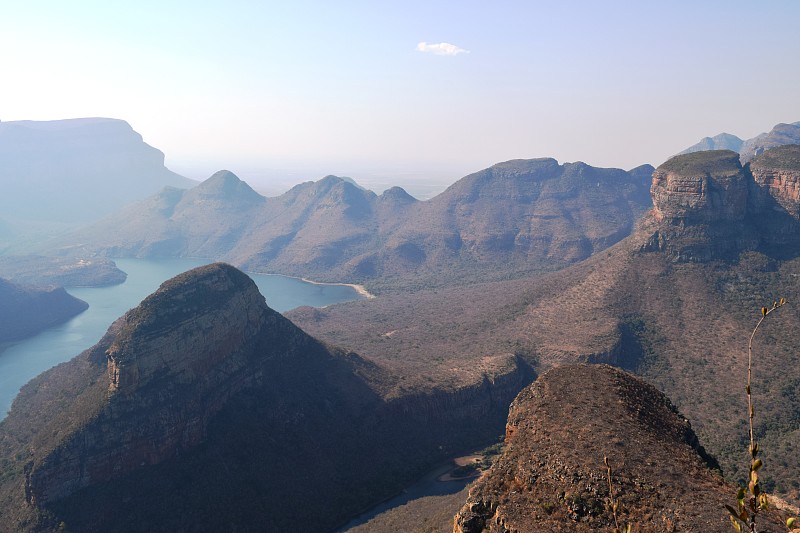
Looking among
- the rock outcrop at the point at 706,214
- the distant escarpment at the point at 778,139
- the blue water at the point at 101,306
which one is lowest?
the blue water at the point at 101,306

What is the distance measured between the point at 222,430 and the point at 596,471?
37458 mm

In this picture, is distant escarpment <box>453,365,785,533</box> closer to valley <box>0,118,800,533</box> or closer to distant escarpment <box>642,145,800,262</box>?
Result: valley <box>0,118,800,533</box>

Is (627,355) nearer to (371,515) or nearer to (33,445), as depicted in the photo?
(371,515)

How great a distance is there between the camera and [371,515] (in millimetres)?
51281

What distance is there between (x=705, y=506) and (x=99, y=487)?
44.2m

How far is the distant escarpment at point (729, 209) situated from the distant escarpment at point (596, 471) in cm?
5520

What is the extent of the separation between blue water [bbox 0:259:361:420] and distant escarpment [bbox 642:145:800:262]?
8494 centimetres

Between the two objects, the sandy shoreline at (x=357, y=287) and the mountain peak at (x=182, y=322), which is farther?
the sandy shoreline at (x=357, y=287)

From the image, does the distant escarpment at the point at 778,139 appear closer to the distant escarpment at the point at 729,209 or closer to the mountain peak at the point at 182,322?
the distant escarpment at the point at 729,209

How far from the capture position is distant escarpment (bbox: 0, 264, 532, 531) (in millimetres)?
46500

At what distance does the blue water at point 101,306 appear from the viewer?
104 m

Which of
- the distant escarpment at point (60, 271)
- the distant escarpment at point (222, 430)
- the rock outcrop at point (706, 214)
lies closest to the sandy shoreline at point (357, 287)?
the distant escarpment at point (60, 271)

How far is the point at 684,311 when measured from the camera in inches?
3095

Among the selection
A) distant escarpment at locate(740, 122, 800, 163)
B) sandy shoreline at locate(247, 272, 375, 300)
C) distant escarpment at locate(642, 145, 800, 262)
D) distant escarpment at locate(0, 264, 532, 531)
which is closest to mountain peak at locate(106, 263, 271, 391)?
distant escarpment at locate(0, 264, 532, 531)
